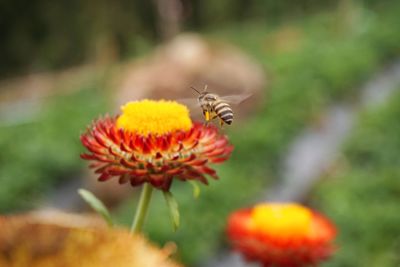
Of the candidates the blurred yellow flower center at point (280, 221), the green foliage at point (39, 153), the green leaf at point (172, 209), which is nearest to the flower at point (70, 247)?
the green leaf at point (172, 209)

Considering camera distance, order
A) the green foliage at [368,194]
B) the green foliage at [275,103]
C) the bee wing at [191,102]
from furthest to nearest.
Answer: the green foliage at [275,103] < the green foliage at [368,194] < the bee wing at [191,102]

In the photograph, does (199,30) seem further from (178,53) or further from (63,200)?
(63,200)

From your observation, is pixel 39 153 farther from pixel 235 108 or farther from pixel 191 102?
pixel 191 102

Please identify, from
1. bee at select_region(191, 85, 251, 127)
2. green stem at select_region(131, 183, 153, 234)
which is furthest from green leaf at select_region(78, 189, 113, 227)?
bee at select_region(191, 85, 251, 127)

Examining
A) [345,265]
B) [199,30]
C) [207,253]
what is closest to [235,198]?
[207,253]

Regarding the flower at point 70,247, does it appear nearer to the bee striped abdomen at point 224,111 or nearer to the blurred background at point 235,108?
the bee striped abdomen at point 224,111

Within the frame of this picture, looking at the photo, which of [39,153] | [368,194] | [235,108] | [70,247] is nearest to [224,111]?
[70,247]
